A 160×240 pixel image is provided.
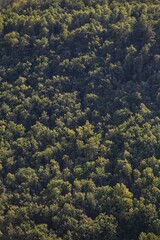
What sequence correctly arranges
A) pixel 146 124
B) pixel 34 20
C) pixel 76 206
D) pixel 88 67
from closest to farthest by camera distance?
pixel 76 206 < pixel 146 124 < pixel 88 67 < pixel 34 20

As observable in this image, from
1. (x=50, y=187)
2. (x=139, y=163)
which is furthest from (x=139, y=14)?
(x=50, y=187)

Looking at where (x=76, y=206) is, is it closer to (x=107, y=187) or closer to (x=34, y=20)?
(x=107, y=187)

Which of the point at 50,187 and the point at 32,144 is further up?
the point at 32,144

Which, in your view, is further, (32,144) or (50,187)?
(32,144)

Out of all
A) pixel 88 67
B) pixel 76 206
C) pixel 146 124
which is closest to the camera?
pixel 76 206

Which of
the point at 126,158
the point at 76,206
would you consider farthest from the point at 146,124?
the point at 76,206

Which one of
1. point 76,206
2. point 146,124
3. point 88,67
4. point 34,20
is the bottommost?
point 76,206
